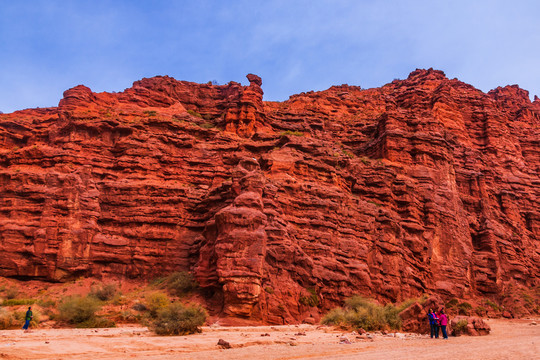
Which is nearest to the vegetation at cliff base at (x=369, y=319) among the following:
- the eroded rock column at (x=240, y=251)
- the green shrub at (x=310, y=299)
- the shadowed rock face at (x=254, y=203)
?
the green shrub at (x=310, y=299)

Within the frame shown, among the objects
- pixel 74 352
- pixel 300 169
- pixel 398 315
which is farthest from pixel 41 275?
pixel 398 315

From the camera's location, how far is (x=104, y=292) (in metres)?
26.7

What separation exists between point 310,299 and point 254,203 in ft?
21.7

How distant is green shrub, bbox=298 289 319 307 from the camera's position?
24.1 metres

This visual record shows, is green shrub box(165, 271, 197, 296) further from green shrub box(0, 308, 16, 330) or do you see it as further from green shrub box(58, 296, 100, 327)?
green shrub box(0, 308, 16, 330)

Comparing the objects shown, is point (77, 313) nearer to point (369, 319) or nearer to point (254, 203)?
point (254, 203)

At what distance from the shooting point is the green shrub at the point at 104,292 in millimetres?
26469

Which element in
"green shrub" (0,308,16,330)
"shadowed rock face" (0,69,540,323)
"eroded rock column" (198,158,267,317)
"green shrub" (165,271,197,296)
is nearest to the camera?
"green shrub" (0,308,16,330)

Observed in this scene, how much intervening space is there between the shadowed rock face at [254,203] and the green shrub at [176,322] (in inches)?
205

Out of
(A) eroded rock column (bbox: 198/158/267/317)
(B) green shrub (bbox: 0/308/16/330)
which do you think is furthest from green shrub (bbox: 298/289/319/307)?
(B) green shrub (bbox: 0/308/16/330)

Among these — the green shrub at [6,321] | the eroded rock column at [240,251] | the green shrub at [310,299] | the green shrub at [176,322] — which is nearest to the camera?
the green shrub at [176,322]

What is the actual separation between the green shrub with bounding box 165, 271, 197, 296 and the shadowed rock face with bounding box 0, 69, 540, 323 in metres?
1.83

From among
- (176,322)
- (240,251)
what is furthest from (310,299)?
(176,322)

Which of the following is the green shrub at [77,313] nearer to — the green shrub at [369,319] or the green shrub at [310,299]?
the green shrub at [310,299]
